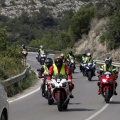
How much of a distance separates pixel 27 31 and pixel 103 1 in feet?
168

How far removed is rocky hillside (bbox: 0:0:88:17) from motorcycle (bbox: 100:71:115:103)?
116 metres

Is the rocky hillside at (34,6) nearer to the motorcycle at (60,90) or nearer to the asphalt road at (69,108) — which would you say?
the asphalt road at (69,108)

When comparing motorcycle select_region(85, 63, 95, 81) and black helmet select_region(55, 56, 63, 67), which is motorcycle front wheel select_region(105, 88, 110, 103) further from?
motorcycle select_region(85, 63, 95, 81)

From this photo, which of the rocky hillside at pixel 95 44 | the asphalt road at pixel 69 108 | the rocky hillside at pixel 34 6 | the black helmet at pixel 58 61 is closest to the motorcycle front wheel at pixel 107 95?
the asphalt road at pixel 69 108

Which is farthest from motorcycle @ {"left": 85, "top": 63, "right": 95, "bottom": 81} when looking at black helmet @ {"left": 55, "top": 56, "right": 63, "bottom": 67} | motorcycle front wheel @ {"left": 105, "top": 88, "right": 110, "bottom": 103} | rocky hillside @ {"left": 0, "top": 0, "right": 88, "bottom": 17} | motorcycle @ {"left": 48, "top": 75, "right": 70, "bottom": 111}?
rocky hillside @ {"left": 0, "top": 0, "right": 88, "bottom": 17}

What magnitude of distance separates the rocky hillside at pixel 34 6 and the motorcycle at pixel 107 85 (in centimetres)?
11605

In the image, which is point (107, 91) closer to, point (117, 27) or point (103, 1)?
point (117, 27)

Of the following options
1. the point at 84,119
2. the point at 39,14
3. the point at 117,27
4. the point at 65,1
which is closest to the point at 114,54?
the point at 117,27

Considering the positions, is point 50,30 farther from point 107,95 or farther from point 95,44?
point 107,95

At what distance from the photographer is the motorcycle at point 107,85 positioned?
18844 mm

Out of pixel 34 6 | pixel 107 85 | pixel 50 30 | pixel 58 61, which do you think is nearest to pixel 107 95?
pixel 107 85

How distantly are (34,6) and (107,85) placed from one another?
125 metres

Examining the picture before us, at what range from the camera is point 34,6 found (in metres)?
143

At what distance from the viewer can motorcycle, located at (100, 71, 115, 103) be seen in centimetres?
1884
